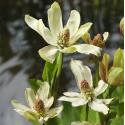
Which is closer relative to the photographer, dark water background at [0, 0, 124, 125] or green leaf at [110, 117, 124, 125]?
green leaf at [110, 117, 124, 125]

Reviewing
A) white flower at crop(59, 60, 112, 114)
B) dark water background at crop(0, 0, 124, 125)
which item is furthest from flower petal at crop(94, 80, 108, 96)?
dark water background at crop(0, 0, 124, 125)

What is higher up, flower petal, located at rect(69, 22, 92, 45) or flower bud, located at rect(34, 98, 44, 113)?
flower petal, located at rect(69, 22, 92, 45)

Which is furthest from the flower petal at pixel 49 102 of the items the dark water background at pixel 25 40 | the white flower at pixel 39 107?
the dark water background at pixel 25 40

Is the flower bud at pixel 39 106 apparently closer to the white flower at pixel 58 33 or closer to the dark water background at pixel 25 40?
the white flower at pixel 58 33

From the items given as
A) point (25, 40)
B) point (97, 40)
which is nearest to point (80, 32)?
point (97, 40)

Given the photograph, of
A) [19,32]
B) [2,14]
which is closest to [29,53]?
[19,32]

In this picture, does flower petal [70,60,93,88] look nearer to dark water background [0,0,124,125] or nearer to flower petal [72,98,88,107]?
flower petal [72,98,88,107]

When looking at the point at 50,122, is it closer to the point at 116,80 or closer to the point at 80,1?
the point at 116,80
